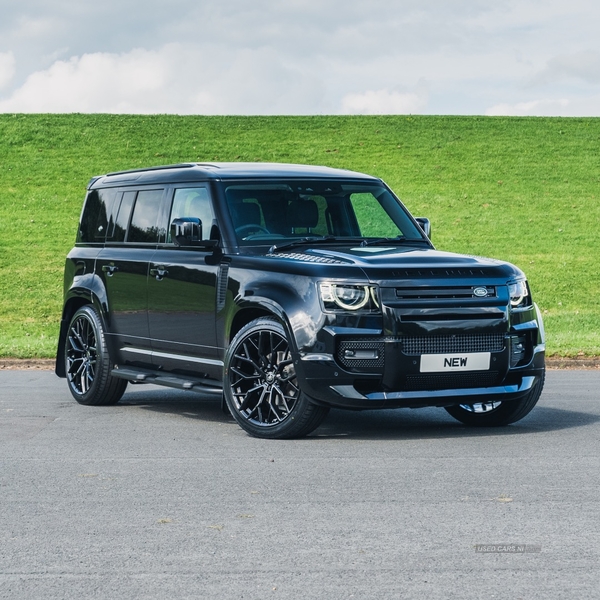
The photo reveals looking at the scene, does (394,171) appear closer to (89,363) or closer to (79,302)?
(79,302)

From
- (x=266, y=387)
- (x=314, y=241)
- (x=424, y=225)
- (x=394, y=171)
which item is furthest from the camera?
(x=394, y=171)

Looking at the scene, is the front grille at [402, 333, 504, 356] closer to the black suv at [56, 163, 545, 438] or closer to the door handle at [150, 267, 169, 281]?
the black suv at [56, 163, 545, 438]

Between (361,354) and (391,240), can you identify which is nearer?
(361,354)

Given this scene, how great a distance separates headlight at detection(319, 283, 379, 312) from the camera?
8586 millimetres

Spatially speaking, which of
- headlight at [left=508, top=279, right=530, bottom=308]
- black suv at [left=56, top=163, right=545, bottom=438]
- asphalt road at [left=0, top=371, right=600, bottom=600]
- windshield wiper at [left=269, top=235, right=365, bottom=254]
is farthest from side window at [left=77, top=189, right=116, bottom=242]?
headlight at [left=508, top=279, right=530, bottom=308]

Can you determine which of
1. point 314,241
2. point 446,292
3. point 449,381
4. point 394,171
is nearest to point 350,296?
point 446,292

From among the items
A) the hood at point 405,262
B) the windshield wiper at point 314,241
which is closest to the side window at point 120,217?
the windshield wiper at point 314,241

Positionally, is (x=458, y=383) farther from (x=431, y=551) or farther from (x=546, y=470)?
(x=431, y=551)

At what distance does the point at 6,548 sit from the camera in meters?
5.77

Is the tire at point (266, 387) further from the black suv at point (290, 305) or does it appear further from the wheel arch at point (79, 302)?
the wheel arch at point (79, 302)

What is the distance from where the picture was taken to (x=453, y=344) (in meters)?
8.76

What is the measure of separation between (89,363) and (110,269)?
0.98 m

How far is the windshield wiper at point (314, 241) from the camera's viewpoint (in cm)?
955

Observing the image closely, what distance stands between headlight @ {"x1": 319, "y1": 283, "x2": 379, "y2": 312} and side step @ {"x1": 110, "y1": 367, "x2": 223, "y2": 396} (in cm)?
145
